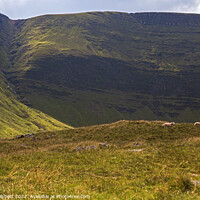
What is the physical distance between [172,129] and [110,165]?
71.0 feet

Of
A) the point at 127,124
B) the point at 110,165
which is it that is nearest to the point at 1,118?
the point at 127,124

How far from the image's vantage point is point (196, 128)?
34.1 metres

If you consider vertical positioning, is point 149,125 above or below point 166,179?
below

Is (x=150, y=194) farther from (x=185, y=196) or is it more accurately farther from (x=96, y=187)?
(x=96, y=187)

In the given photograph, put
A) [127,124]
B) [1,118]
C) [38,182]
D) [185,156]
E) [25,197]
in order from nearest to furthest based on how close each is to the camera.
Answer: [25,197] → [38,182] → [185,156] → [127,124] → [1,118]

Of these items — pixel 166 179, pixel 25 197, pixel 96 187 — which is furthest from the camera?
pixel 166 179

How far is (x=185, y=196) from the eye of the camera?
8375mm

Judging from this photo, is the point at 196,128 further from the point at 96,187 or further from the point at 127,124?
the point at 96,187

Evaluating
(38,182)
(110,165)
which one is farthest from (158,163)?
(38,182)

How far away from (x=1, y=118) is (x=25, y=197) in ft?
666

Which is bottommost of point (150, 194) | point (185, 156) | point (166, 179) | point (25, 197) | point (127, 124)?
point (127, 124)

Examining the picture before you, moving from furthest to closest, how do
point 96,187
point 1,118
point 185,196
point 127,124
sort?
point 1,118, point 127,124, point 96,187, point 185,196

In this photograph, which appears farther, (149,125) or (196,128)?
(149,125)

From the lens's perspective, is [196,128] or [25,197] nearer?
[25,197]
